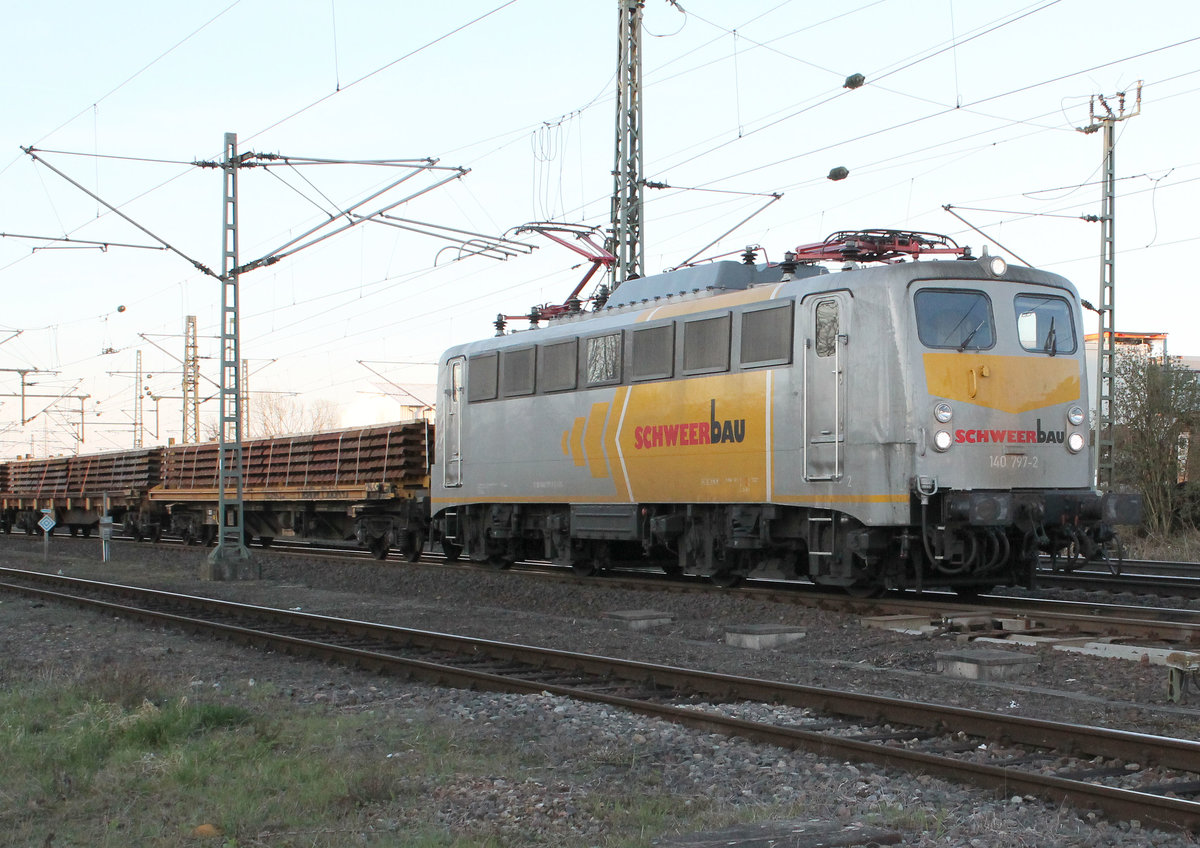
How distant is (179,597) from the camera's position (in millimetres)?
16188

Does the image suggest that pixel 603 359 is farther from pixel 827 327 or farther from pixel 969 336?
pixel 969 336

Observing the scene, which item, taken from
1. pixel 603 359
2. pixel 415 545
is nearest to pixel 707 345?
pixel 603 359

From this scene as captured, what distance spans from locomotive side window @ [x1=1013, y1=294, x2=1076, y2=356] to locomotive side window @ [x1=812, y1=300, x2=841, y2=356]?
6.50ft

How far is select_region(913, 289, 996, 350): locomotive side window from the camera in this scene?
1297cm

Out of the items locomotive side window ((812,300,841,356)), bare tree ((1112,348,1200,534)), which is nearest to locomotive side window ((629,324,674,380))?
locomotive side window ((812,300,841,356))

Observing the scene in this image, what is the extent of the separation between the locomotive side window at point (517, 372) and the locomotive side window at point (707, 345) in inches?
137

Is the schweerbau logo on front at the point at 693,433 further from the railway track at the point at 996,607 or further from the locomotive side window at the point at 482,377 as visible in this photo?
the locomotive side window at the point at 482,377

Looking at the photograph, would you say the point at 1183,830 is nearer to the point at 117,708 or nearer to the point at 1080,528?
the point at 117,708

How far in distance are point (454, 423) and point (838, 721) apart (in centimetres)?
1282

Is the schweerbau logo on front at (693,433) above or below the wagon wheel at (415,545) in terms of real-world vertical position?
above

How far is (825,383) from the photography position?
526 inches

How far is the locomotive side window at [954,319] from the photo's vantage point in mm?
12969

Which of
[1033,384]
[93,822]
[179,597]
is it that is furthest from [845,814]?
[179,597]

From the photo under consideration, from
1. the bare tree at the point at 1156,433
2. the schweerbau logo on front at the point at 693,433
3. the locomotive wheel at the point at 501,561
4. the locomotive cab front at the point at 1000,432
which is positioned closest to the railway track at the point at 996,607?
the locomotive cab front at the point at 1000,432
